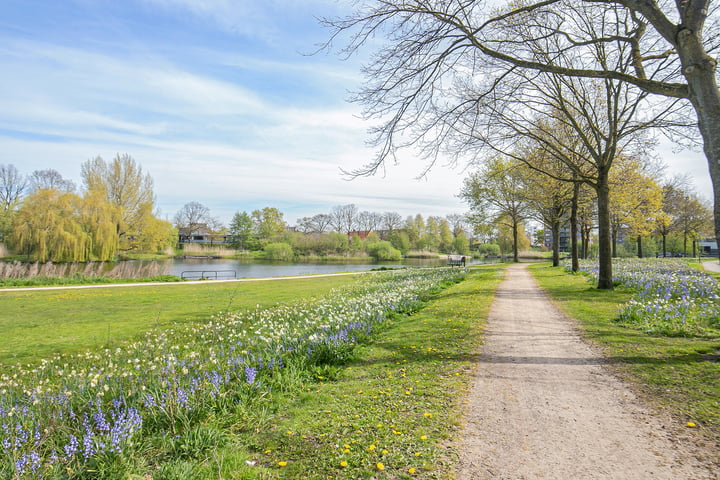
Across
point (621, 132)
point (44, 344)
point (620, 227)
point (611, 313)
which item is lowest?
point (44, 344)

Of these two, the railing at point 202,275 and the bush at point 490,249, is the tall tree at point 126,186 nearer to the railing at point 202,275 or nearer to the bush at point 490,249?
the railing at point 202,275

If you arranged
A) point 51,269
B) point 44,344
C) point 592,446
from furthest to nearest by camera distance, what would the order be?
1. point 51,269
2. point 44,344
3. point 592,446

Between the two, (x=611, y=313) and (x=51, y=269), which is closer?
(x=611, y=313)

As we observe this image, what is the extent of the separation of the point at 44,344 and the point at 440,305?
8915 millimetres

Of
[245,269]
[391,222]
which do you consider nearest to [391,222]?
[391,222]

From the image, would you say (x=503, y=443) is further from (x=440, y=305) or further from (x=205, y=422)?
(x=440, y=305)

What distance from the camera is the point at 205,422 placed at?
339 cm

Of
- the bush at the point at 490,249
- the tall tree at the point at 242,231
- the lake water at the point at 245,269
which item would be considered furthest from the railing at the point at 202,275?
Answer: the bush at the point at 490,249

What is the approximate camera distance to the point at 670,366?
4.61 m

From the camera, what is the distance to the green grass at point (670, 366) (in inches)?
137

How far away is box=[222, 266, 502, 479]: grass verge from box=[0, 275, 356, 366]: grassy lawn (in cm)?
220

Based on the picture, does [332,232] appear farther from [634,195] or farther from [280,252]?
[634,195]

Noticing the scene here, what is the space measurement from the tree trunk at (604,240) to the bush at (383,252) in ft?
170

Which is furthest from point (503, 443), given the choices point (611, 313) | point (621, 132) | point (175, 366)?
point (621, 132)
